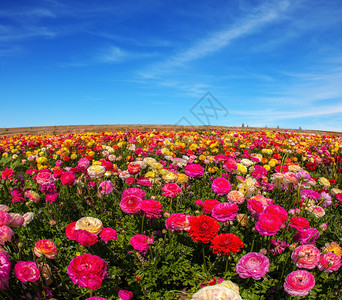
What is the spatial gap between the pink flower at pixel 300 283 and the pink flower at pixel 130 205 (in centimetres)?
122

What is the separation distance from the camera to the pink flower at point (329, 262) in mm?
1731

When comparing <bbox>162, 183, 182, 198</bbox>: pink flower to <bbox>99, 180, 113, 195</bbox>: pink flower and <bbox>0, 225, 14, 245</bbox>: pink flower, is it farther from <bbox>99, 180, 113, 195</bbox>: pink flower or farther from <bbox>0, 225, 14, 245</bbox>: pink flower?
<bbox>0, 225, 14, 245</bbox>: pink flower

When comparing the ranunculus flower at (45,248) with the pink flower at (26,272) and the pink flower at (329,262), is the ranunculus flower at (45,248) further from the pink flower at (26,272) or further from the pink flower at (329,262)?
the pink flower at (329,262)

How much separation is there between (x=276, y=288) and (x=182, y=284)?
79cm

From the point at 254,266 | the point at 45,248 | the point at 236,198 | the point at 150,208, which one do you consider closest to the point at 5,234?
the point at 45,248

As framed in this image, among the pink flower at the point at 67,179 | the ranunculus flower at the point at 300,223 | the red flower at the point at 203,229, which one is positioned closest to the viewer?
the red flower at the point at 203,229

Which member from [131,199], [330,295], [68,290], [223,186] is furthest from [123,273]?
[330,295]

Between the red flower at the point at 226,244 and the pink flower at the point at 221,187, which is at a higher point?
the pink flower at the point at 221,187

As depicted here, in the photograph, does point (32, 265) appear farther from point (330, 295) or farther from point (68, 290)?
point (330, 295)

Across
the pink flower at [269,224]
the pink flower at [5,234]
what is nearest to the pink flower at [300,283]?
the pink flower at [269,224]

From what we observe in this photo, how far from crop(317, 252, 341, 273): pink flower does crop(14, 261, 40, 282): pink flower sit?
198cm

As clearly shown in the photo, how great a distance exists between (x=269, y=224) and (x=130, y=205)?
3.67ft

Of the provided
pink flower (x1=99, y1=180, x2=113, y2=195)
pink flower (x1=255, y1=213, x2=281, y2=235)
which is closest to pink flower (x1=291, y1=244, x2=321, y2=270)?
pink flower (x1=255, y1=213, x2=281, y2=235)

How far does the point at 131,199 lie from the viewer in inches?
81.4
